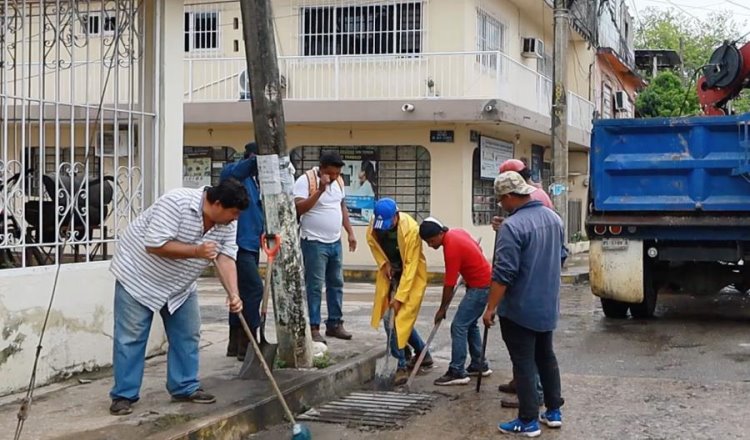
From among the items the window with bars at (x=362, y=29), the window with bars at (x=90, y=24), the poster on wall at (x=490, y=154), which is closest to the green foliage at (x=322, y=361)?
the window with bars at (x=90, y=24)

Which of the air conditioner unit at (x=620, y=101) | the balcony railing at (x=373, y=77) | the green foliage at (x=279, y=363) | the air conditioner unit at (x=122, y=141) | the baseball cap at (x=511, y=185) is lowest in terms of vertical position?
the green foliage at (x=279, y=363)

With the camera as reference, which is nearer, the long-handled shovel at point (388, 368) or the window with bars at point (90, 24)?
the window with bars at point (90, 24)

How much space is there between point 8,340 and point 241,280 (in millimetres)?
1838

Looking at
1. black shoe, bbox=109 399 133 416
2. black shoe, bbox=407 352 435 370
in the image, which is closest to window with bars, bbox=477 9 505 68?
black shoe, bbox=407 352 435 370

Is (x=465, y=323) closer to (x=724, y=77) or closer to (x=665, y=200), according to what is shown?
(x=665, y=200)

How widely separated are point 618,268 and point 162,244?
642cm

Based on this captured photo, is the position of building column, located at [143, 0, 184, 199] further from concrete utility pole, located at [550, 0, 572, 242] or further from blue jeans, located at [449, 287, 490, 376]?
concrete utility pole, located at [550, 0, 572, 242]

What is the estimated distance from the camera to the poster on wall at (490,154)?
62.9 feet

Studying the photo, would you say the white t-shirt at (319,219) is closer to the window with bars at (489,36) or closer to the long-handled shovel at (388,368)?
the long-handled shovel at (388,368)

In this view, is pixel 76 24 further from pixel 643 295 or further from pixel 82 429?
pixel 643 295

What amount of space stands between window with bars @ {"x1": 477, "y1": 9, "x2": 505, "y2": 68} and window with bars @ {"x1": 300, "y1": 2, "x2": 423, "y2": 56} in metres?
1.30

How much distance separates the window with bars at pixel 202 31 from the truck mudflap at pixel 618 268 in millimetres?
11279

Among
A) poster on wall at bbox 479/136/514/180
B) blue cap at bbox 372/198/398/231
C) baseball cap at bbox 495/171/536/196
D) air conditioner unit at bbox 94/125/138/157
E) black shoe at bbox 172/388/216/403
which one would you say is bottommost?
black shoe at bbox 172/388/216/403

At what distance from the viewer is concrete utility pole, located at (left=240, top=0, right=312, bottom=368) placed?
22.8ft
